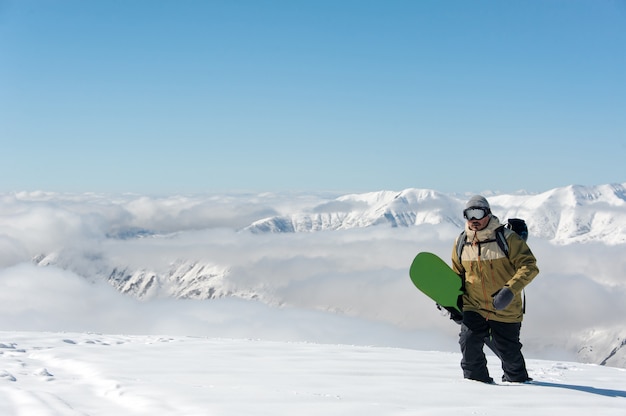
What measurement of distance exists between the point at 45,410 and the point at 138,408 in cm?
79

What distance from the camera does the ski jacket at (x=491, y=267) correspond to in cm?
662

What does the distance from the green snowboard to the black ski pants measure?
27 cm

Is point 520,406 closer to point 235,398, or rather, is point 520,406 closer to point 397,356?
point 235,398

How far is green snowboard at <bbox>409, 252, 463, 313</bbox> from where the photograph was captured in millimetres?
7102

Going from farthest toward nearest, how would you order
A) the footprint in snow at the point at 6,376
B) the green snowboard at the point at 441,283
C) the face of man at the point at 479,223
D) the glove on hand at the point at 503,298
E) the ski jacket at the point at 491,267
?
the green snowboard at the point at 441,283
the face of man at the point at 479,223
the ski jacket at the point at 491,267
the glove on hand at the point at 503,298
the footprint in snow at the point at 6,376

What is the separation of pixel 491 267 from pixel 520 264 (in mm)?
358

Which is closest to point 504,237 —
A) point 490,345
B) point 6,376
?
point 490,345

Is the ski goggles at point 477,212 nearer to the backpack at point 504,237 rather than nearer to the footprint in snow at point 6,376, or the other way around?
the backpack at point 504,237

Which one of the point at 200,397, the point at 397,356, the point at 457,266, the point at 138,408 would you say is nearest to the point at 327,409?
the point at 200,397

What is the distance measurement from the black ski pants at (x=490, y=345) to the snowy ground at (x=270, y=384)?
281mm

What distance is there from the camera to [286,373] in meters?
7.22

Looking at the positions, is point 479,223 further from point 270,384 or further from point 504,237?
point 270,384

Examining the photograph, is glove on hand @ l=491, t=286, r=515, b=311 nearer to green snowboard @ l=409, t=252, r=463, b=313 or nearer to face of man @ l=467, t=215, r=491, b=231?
green snowboard @ l=409, t=252, r=463, b=313

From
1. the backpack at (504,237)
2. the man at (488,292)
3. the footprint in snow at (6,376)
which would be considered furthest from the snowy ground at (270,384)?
the backpack at (504,237)
